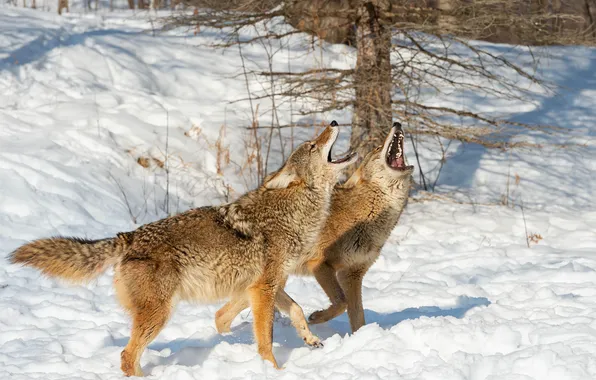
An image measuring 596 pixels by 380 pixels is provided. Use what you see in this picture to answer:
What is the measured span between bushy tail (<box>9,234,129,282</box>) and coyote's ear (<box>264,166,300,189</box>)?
135cm

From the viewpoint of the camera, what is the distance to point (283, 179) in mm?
6148

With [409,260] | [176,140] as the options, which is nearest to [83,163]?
[176,140]

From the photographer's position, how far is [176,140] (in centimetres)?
1240

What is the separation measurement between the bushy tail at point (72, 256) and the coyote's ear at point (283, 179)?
53.3 inches

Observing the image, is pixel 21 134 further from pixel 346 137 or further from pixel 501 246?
pixel 501 246

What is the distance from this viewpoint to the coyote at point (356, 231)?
22.1 feet

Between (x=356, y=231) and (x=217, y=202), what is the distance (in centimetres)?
459

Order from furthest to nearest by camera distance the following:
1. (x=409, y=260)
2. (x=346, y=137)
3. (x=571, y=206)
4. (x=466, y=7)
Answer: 1. (x=346, y=137)
2. (x=571, y=206)
3. (x=466, y=7)
4. (x=409, y=260)

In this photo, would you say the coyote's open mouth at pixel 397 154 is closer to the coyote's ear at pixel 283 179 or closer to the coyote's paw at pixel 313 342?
the coyote's ear at pixel 283 179

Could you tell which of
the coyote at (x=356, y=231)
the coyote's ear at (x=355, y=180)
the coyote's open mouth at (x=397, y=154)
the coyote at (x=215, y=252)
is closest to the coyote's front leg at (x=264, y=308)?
the coyote at (x=215, y=252)

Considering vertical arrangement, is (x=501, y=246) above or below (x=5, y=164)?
below

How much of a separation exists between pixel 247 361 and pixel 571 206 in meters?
8.26

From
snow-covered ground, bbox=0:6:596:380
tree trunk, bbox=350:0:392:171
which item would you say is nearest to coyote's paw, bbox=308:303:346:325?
snow-covered ground, bbox=0:6:596:380

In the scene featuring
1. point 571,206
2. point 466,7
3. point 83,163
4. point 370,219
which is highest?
point 466,7
